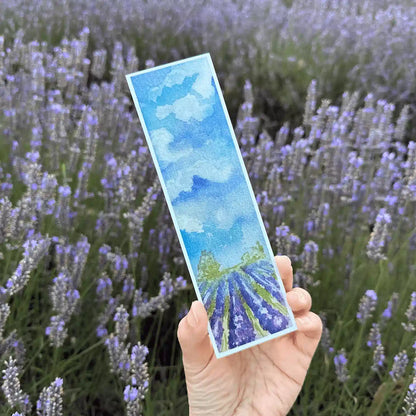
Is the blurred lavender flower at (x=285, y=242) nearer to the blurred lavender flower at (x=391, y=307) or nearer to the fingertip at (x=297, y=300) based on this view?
the blurred lavender flower at (x=391, y=307)

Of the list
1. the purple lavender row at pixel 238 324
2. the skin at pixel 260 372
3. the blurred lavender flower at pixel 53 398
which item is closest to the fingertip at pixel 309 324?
the skin at pixel 260 372

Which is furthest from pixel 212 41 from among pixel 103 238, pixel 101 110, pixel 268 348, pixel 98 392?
pixel 268 348

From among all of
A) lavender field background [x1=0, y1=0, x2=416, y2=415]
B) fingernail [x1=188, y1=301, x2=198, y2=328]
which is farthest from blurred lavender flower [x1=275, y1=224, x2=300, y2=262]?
fingernail [x1=188, y1=301, x2=198, y2=328]

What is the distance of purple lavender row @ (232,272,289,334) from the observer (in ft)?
3.31

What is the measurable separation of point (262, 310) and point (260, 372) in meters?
0.20

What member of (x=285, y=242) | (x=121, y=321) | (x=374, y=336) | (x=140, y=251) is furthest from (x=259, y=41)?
→ (x=121, y=321)

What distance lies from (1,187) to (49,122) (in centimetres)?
52

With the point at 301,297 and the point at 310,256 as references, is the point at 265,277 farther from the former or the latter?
the point at 310,256

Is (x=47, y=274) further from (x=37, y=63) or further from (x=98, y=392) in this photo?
(x=37, y=63)

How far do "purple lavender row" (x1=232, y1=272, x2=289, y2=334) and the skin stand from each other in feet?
0.15

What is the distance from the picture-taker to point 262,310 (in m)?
1.01

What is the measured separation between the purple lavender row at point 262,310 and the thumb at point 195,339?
8cm

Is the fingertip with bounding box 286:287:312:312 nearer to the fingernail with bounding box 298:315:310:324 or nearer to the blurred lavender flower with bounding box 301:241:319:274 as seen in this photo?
the fingernail with bounding box 298:315:310:324

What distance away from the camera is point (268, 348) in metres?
1.15
